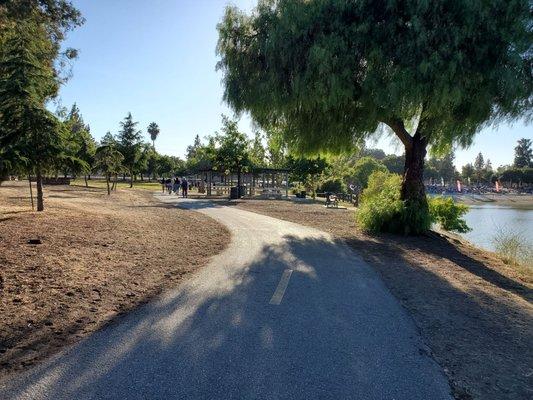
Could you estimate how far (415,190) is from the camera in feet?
45.3

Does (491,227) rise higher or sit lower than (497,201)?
higher

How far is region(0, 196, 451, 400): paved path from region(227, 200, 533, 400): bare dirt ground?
0.97 ft

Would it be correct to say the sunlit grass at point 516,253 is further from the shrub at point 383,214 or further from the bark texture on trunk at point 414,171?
the shrub at point 383,214

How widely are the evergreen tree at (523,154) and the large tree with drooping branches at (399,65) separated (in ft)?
530

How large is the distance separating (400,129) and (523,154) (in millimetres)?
164308

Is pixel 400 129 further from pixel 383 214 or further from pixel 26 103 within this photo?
pixel 26 103

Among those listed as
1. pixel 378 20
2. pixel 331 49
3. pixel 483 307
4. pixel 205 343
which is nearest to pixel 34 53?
pixel 331 49

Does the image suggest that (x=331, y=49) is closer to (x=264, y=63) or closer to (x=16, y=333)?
(x=264, y=63)

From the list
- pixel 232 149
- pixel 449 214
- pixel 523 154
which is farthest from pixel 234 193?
pixel 523 154

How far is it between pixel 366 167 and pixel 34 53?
226 ft

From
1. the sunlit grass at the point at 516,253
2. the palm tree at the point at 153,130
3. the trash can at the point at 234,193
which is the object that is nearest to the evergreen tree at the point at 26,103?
the sunlit grass at the point at 516,253

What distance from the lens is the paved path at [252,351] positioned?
10.8ft

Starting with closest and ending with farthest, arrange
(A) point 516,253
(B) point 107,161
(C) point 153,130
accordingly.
→ (A) point 516,253 < (B) point 107,161 < (C) point 153,130

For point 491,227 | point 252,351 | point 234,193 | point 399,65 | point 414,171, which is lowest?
point 491,227
